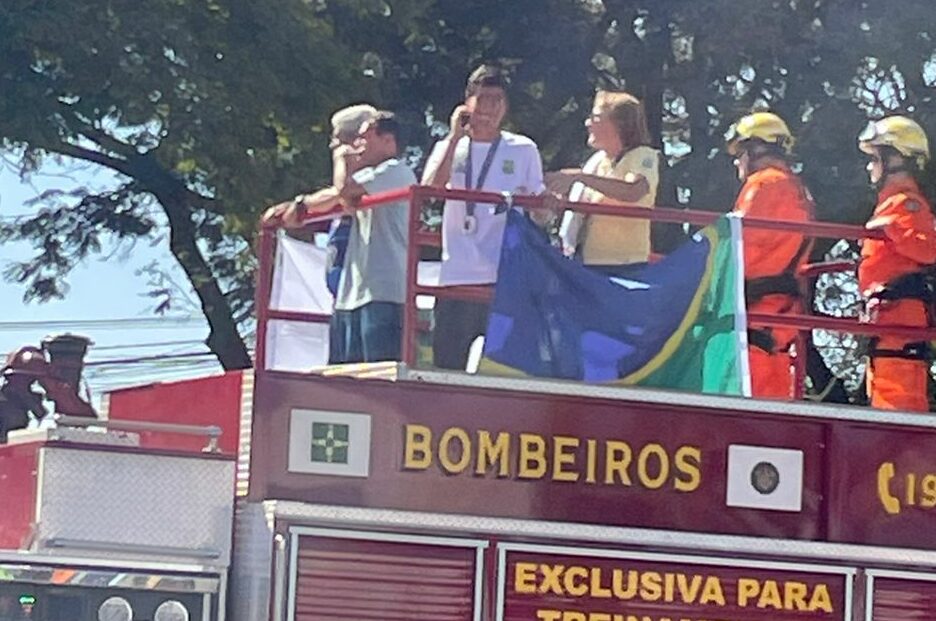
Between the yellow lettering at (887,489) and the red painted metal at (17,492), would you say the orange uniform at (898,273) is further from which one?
the red painted metal at (17,492)

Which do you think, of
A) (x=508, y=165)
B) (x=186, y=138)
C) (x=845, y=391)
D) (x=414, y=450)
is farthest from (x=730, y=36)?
(x=414, y=450)

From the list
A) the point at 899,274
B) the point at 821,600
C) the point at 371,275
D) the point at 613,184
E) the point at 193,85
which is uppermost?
the point at 193,85

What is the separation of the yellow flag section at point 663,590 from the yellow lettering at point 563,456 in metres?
0.26

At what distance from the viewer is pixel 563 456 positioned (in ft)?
22.7

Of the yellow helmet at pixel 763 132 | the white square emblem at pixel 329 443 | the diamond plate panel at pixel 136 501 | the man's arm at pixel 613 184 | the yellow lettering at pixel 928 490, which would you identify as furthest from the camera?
the yellow helmet at pixel 763 132

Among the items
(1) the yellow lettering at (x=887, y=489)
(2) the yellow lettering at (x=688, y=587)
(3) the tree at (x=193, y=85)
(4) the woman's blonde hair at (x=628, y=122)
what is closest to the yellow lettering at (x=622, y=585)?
(2) the yellow lettering at (x=688, y=587)

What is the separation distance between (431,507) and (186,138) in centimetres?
1010

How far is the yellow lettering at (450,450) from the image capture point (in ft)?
22.3

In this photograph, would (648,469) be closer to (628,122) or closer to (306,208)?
(628,122)

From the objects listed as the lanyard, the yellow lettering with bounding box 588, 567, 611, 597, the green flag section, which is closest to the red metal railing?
the green flag section

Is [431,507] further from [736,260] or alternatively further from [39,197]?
[39,197]

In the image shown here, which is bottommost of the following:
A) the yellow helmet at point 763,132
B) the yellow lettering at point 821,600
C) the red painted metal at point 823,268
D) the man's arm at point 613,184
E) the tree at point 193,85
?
the yellow lettering at point 821,600

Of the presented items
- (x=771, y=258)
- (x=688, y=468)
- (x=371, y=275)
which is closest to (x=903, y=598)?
(x=688, y=468)

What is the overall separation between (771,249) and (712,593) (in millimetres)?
1494
